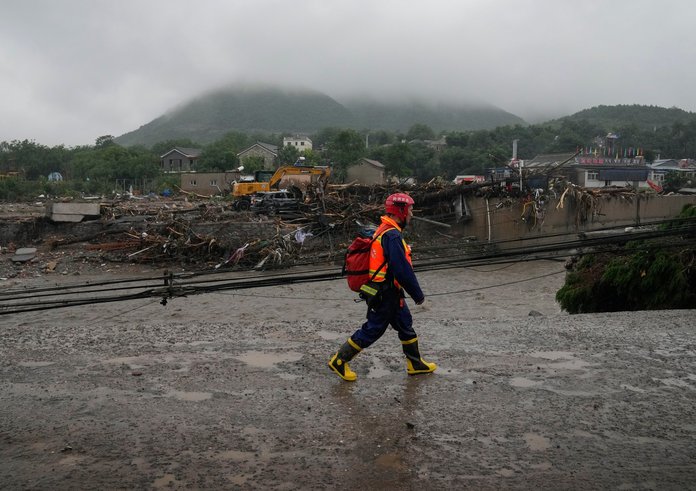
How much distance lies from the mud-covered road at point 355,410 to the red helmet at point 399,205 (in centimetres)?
155

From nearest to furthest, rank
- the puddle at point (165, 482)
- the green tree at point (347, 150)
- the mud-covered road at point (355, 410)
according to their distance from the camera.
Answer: the puddle at point (165, 482) < the mud-covered road at point (355, 410) < the green tree at point (347, 150)

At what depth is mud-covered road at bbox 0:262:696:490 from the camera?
390cm

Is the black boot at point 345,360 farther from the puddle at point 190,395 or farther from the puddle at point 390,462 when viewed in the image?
the puddle at point 390,462

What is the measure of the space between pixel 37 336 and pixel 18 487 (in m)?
5.33

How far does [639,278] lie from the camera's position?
33.1 ft

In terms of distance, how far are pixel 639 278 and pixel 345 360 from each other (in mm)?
6461

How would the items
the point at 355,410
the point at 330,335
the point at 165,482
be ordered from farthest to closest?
the point at 330,335, the point at 355,410, the point at 165,482

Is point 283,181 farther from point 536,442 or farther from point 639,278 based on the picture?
point 536,442

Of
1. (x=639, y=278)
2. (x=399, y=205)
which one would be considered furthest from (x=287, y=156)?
(x=399, y=205)

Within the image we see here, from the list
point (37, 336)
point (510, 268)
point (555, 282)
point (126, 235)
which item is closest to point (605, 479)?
point (37, 336)

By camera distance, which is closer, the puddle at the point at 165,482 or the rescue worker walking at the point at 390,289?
the puddle at the point at 165,482

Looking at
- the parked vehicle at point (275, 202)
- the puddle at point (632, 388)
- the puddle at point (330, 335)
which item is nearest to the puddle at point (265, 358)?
the puddle at point (330, 335)

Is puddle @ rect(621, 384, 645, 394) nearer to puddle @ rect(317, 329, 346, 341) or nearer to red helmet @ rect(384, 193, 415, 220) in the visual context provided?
red helmet @ rect(384, 193, 415, 220)

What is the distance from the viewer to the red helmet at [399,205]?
567 cm
